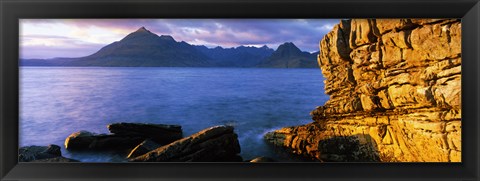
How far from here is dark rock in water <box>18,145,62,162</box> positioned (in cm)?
749

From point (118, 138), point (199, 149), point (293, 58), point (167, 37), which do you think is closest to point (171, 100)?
point (293, 58)

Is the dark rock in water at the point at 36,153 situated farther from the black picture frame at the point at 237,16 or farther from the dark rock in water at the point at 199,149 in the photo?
the black picture frame at the point at 237,16

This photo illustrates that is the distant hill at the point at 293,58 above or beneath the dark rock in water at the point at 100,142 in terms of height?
above

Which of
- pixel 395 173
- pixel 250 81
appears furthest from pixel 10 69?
pixel 250 81

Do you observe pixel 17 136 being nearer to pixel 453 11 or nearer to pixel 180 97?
pixel 453 11

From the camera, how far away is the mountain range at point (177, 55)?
32.8 m

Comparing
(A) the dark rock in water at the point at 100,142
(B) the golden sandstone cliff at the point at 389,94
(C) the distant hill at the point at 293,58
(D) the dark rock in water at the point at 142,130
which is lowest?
(A) the dark rock in water at the point at 100,142

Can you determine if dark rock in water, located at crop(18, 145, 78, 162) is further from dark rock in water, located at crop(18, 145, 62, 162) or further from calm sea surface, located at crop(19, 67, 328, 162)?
calm sea surface, located at crop(19, 67, 328, 162)

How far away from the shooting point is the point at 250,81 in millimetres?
34875

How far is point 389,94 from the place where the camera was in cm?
629

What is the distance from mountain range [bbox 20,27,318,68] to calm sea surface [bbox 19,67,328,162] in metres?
1.16

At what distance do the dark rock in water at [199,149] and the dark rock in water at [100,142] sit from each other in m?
2.29

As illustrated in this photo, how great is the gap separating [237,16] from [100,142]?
26.5ft

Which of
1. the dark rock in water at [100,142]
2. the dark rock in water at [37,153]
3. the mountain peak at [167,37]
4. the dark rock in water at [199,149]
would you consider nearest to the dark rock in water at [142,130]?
the dark rock in water at [100,142]
